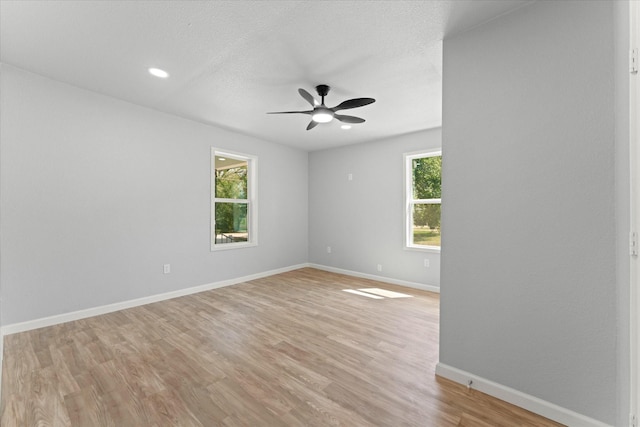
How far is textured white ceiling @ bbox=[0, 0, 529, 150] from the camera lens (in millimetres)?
1792

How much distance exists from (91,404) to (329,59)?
10.2ft

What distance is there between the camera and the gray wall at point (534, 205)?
1.42 m

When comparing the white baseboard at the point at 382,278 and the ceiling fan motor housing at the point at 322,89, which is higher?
the ceiling fan motor housing at the point at 322,89

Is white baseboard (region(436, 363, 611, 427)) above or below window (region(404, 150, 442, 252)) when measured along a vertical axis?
below

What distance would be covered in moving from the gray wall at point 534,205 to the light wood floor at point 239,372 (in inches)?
13.6

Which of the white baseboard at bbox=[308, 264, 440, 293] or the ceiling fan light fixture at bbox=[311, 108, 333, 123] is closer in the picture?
the ceiling fan light fixture at bbox=[311, 108, 333, 123]

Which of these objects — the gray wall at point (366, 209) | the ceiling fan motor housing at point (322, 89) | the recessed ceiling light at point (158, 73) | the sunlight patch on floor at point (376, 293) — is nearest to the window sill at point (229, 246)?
the gray wall at point (366, 209)

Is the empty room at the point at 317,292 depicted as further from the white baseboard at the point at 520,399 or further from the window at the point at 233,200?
the window at the point at 233,200

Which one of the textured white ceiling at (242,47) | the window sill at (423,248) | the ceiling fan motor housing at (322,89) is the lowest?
the window sill at (423,248)

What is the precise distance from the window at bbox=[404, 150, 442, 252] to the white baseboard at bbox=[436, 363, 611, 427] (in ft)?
8.52

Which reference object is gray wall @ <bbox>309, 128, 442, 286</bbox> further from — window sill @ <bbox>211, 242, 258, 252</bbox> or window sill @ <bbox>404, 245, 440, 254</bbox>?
window sill @ <bbox>211, 242, 258, 252</bbox>

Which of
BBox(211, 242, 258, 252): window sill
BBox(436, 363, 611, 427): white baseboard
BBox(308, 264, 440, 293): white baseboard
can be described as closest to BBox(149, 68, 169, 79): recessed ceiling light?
BBox(211, 242, 258, 252): window sill

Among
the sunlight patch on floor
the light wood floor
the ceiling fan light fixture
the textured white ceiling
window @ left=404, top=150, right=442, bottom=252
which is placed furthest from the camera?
window @ left=404, top=150, right=442, bottom=252

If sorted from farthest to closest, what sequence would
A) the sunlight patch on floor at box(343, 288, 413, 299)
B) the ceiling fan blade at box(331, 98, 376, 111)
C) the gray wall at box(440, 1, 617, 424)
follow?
the sunlight patch on floor at box(343, 288, 413, 299)
the ceiling fan blade at box(331, 98, 376, 111)
the gray wall at box(440, 1, 617, 424)
